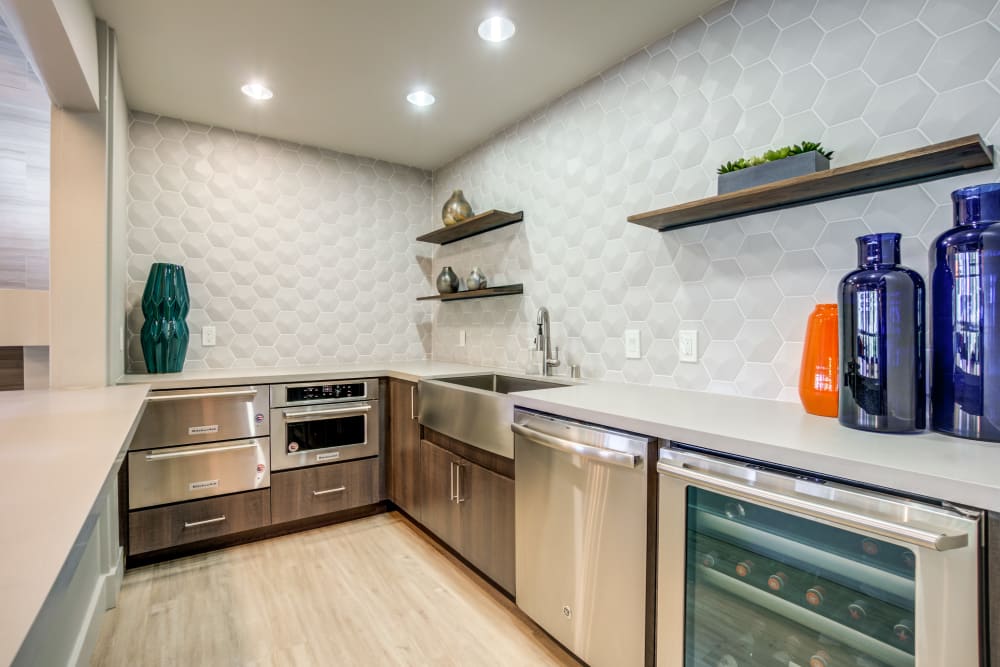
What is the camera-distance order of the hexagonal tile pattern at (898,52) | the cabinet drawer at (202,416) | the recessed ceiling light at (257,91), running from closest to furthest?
the hexagonal tile pattern at (898,52)
the cabinet drawer at (202,416)
the recessed ceiling light at (257,91)

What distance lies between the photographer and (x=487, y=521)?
80.3 inches

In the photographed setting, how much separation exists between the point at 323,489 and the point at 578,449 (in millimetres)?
1869

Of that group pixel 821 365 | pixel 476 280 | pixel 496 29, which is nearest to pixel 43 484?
pixel 821 365

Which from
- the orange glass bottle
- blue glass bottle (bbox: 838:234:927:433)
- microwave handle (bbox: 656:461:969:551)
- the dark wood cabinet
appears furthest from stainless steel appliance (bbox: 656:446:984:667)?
the dark wood cabinet

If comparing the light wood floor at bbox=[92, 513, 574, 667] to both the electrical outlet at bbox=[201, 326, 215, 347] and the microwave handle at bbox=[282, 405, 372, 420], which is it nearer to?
the microwave handle at bbox=[282, 405, 372, 420]

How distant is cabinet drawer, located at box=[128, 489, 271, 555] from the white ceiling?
7.15ft

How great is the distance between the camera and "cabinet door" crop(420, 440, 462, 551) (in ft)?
7.47

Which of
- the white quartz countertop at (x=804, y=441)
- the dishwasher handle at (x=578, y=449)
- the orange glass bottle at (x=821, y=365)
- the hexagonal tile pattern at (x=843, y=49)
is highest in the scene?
the hexagonal tile pattern at (x=843, y=49)

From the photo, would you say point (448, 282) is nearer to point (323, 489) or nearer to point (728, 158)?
point (323, 489)

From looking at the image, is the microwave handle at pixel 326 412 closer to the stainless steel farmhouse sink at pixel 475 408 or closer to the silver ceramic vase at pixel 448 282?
the stainless steel farmhouse sink at pixel 475 408

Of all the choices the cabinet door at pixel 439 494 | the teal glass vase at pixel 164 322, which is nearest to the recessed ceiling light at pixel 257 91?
the teal glass vase at pixel 164 322

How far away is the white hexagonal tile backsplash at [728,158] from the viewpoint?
4.40 feet

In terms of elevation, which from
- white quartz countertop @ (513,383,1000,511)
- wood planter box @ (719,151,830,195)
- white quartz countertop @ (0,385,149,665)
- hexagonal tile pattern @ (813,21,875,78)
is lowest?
white quartz countertop @ (513,383,1000,511)

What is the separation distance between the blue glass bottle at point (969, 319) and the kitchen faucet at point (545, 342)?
61.9 inches
